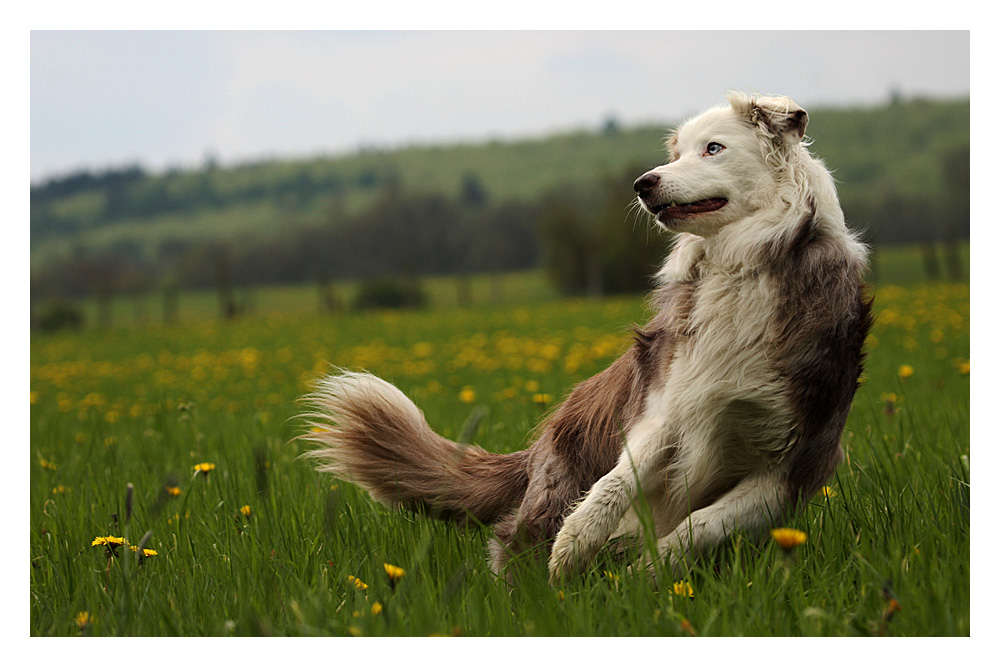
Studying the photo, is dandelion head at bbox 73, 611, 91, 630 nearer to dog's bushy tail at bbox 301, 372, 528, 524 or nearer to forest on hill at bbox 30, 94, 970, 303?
dog's bushy tail at bbox 301, 372, 528, 524

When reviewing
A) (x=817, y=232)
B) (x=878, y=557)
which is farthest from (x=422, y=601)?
(x=817, y=232)

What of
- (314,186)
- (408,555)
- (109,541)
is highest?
(314,186)

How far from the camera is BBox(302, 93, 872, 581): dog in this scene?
8.25 ft

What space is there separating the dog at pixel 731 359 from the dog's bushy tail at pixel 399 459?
44cm

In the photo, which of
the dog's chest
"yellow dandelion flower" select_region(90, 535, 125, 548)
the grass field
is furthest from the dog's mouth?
"yellow dandelion flower" select_region(90, 535, 125, 548)

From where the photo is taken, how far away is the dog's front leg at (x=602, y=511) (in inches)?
101

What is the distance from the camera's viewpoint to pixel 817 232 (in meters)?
2.59

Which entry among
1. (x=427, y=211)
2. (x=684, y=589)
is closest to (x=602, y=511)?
(x=684, y=589)

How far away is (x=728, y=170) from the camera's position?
2.64 metres

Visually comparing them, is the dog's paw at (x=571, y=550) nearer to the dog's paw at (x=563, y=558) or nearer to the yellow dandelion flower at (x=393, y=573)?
the dog's paw at (x=563, y=558)

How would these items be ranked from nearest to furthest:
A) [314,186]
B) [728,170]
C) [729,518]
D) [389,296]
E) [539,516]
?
[729,518], [728,170], [539,516], [389,296], [314,186]

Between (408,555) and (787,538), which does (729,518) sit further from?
(408,555)

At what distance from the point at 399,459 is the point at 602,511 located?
111 centimetres

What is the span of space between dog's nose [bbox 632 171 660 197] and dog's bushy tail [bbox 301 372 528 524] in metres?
1.28
